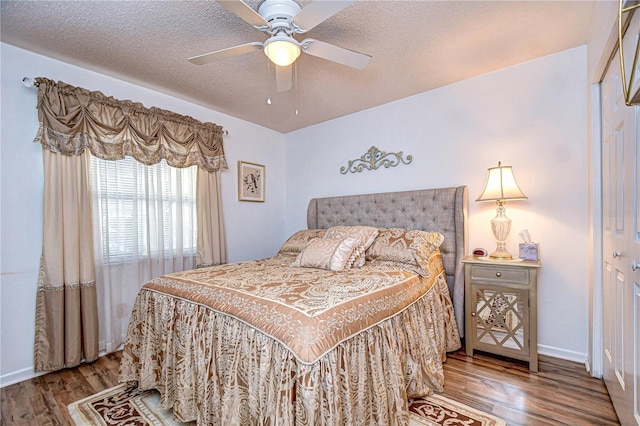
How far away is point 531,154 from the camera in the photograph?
2408 mm

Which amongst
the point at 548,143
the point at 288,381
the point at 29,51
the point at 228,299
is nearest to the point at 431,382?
the point at 288,381

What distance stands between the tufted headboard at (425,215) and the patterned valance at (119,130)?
5.21ft

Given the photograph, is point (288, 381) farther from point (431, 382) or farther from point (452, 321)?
point (452, 321)

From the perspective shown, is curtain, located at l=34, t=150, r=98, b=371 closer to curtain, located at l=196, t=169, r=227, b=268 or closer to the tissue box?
curtain, located at l=196, t=169, r=227, b=268

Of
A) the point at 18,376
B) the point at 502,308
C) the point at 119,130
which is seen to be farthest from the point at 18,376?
the point at 502,308

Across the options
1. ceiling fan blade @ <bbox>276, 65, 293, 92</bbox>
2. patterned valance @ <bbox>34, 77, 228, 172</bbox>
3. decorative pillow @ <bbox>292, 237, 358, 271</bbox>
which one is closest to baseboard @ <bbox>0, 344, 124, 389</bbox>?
patterned valance @ <bbox>34, 77, 228, 172</bbox>

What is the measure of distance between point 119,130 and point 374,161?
252 centimetres

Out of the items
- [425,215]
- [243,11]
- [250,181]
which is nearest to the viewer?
[243,11]

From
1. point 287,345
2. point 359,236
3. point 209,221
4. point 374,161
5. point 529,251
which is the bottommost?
point 287,345

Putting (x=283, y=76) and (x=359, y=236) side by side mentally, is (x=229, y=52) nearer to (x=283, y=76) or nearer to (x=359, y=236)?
(x=283, y=76)

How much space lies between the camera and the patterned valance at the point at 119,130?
2.19 m

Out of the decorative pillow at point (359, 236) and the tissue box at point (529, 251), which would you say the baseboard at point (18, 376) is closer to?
the decorative pillow at point (359, 236)

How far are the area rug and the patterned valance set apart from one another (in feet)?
6.00

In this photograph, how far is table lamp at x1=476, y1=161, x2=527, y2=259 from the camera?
2.27m
